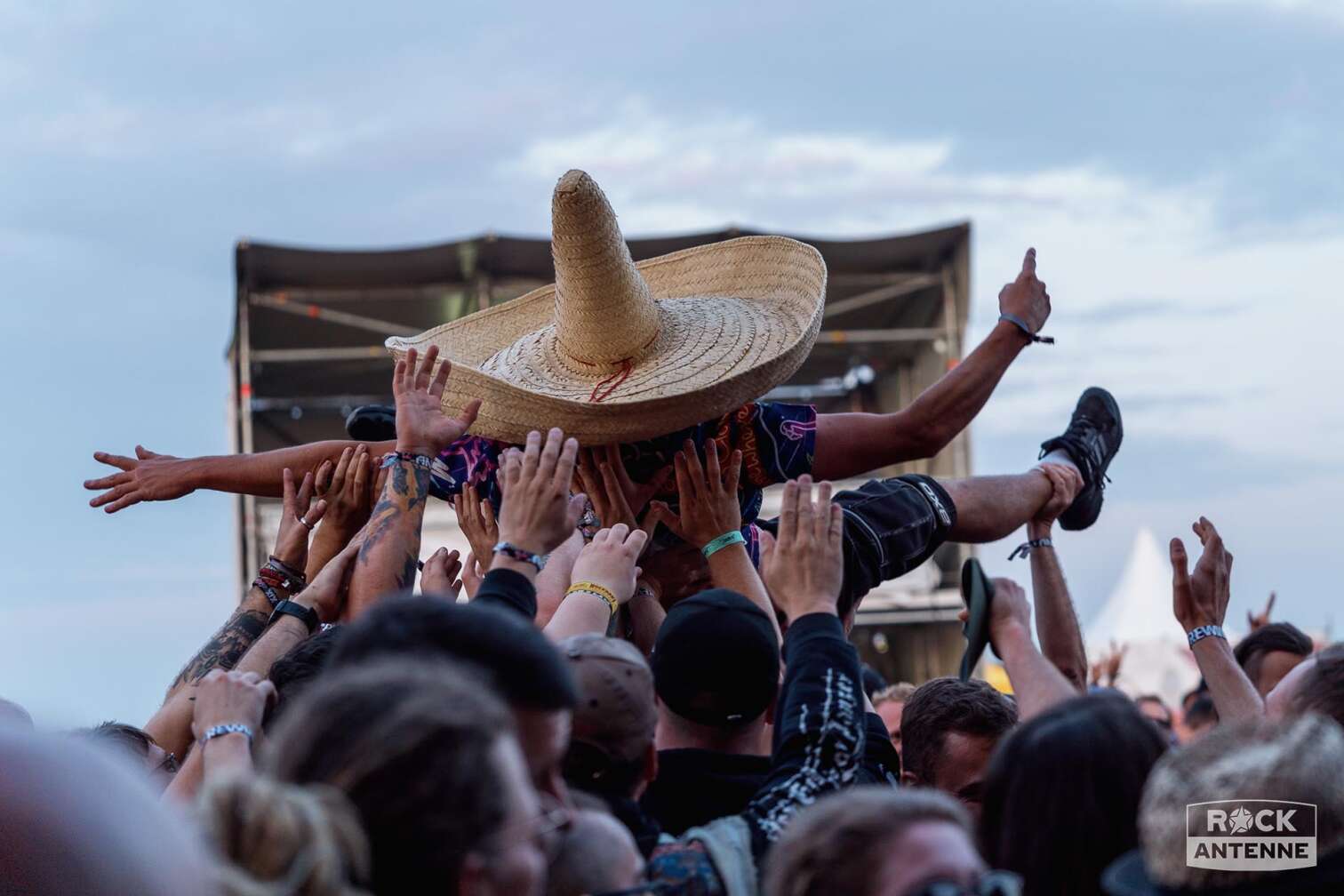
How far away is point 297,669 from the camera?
266 cm

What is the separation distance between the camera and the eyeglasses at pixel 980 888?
58.2 inches

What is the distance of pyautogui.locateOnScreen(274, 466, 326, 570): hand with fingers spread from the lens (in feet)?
12.2

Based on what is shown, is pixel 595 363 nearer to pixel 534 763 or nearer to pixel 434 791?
pixel 534 763

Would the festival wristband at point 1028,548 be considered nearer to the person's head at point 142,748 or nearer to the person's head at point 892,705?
the person's head at point 892,705

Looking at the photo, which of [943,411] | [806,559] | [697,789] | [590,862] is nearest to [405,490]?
[806,559]

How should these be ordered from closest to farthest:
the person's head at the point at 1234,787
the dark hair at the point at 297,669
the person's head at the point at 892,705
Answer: the person's head at the point at 1234,787, the dark hair at the point at 297,669, the person's head at the point at 892,705

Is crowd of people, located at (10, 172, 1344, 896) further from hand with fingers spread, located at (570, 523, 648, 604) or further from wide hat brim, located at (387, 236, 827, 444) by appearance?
wide hat brim, located at (387, 236, 827, 444)

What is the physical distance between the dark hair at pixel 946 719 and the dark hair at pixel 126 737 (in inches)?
58.3

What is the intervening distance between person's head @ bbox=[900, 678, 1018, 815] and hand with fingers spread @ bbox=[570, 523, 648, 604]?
66cm

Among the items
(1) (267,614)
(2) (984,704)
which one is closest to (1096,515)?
(2) (984,704)

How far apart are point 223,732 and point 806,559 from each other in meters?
0.95

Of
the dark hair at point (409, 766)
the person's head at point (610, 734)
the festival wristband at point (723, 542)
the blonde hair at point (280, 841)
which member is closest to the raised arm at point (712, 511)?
the festival wristband at point (723, 542)

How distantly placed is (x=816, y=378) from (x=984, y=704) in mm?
9349

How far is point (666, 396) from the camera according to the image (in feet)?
11.2
